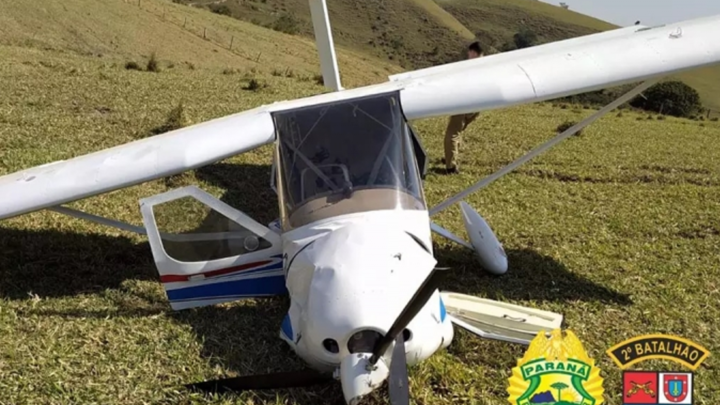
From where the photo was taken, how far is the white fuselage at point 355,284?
3.28 meters

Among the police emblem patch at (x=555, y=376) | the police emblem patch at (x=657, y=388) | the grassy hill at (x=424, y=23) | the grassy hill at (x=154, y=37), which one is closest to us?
the police emblem patch at (x=555, y=376)

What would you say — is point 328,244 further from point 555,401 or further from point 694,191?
point 694,191

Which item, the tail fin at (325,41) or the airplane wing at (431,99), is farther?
the tail fin at (325,41)

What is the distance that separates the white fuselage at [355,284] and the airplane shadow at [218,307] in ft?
1.68

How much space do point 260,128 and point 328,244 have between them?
5.07 feet

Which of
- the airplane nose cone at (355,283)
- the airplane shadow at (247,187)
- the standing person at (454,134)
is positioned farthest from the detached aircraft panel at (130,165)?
the standing person at (454,134)

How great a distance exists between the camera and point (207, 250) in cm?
482

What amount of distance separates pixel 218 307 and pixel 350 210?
63.2 inches

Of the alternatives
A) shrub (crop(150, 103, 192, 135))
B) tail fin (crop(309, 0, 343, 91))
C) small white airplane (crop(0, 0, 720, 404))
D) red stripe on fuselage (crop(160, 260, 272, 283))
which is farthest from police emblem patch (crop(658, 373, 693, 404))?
shrub (crop(150, 103, 192, 135))

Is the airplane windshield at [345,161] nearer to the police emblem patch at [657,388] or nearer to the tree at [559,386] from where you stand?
the tree at [559,386]

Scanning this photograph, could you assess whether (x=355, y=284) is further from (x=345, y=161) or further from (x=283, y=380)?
(x=345, y=161)

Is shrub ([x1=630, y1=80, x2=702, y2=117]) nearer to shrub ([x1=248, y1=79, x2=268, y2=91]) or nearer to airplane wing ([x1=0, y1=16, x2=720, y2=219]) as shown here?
shrub ([x1=248, y1=79, x2=268, y2=91])

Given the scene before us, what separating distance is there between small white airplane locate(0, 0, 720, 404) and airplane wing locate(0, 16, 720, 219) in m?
→ 0.01

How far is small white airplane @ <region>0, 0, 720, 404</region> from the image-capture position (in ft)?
11.0
